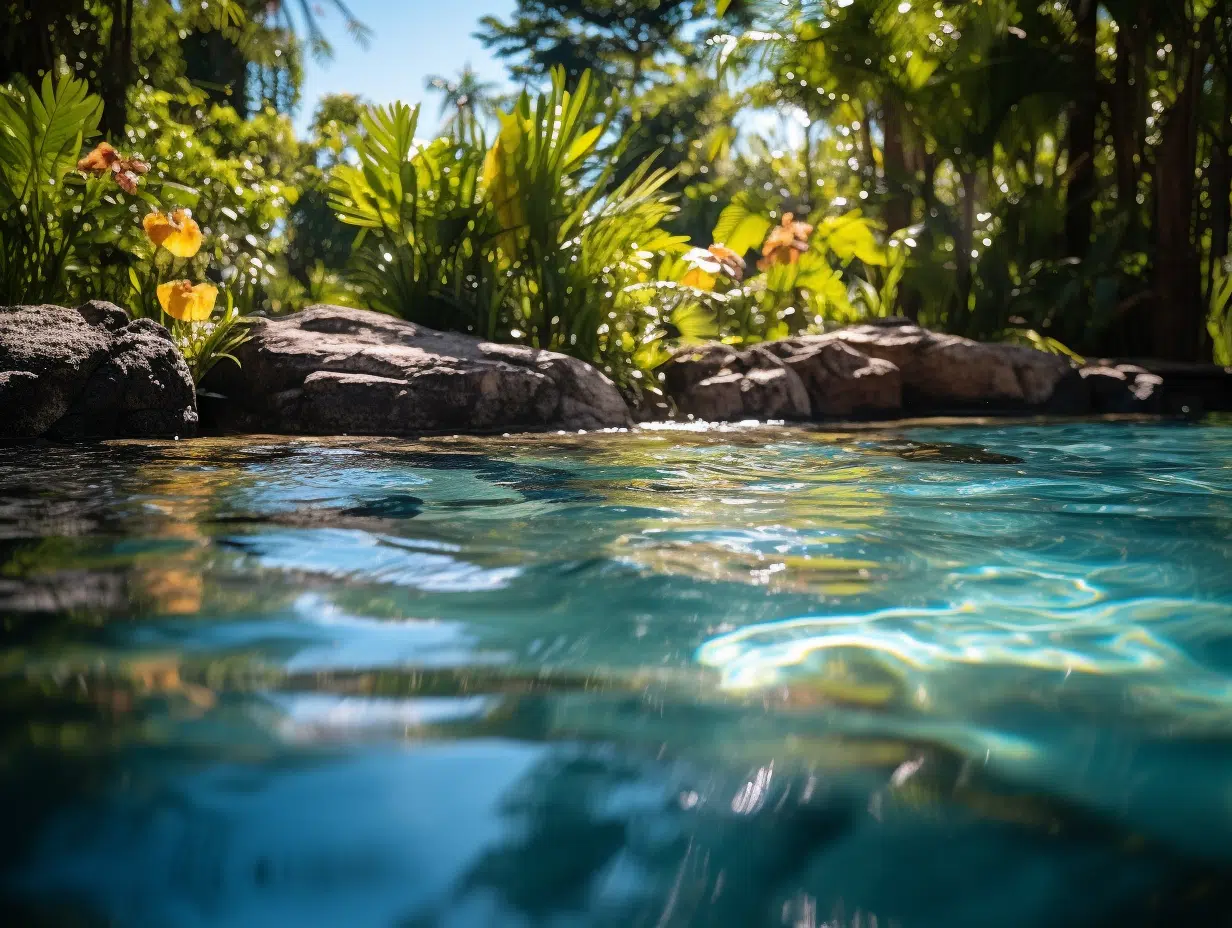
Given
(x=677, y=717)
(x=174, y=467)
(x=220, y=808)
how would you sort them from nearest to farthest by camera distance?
(x=220, y=808), (x=677, y=717), (x=174, y=467)

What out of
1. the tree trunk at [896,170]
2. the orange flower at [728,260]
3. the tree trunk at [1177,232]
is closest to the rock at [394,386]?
the orange flower at [728,260]

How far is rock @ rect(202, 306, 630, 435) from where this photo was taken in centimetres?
594

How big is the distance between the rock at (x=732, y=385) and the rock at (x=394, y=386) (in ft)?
3.28

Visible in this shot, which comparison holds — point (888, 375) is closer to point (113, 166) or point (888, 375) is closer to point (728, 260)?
point (728, 260)

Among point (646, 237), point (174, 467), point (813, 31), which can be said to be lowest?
point (174, 467)

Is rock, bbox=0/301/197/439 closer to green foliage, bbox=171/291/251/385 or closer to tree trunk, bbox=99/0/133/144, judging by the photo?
green foliage, bbox=171/291/251/385

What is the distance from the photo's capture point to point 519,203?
24.8 ft

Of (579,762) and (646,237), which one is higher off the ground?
(646,237)

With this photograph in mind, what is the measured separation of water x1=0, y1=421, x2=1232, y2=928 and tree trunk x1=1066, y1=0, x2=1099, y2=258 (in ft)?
33.0

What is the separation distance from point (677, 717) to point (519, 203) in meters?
6.61

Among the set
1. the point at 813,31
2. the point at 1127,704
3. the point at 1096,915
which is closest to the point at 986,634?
the point at 1127,704

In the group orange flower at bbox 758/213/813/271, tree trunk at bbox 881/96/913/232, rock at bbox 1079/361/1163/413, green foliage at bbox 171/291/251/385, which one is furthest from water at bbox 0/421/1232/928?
tree trunk at bbox 881/96/913/232

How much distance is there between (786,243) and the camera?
31.6 ft

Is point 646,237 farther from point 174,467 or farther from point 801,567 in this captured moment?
point 801,567
